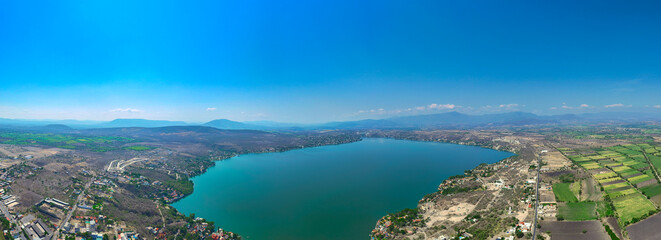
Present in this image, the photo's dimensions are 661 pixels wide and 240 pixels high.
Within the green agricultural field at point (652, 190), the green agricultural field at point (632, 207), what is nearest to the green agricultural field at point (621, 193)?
the green agricultural field at point (632, 207)

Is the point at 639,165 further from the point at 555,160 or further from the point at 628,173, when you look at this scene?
the point at 555,160

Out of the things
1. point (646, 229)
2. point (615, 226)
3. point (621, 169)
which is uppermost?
point (621, 169)

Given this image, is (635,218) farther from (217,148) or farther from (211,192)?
(217,148)

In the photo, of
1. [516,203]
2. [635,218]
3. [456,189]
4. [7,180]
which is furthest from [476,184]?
[7,180]

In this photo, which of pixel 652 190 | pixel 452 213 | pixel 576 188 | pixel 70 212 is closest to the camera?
pixel 70 212

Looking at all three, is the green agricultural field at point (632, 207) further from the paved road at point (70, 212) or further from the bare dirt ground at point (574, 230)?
the paved road at point (70, 212)

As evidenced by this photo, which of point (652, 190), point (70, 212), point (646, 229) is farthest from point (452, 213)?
point (70, 212)
